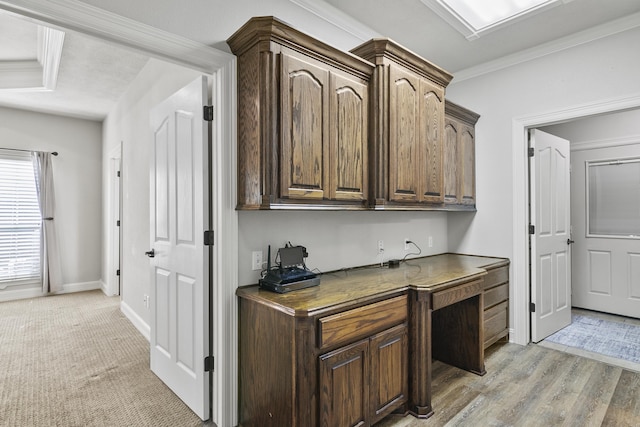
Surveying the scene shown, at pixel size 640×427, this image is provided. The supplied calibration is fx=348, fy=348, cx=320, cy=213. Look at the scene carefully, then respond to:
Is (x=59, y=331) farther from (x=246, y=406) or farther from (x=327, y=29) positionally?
(x=327, y=29)

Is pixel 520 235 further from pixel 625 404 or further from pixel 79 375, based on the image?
pixel 79 375

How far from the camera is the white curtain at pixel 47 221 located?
515 cm

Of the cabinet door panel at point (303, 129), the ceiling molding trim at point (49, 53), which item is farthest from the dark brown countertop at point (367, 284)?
the ceiling molding trim at point (49, 53)

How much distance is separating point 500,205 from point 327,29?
2362 mm

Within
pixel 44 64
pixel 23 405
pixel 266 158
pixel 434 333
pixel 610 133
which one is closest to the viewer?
pixel 266 158

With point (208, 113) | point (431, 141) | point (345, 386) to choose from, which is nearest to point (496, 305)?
point (431, 141)

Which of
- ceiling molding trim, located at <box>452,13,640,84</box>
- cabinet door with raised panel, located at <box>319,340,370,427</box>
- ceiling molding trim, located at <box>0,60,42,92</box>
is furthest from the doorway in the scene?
ceiling molding trim, located at <box>0,60,42,92</box>

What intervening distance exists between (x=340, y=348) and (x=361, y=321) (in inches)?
7.2

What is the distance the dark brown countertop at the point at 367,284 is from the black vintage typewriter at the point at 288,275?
0.04 m

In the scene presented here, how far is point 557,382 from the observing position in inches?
103

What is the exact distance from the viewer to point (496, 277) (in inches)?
126

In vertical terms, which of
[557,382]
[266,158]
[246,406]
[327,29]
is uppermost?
[327,29]

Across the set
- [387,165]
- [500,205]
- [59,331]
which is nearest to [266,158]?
[387,165]

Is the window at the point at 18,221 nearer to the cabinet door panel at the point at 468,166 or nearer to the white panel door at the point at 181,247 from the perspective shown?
the white panel door at the point at 181,247
